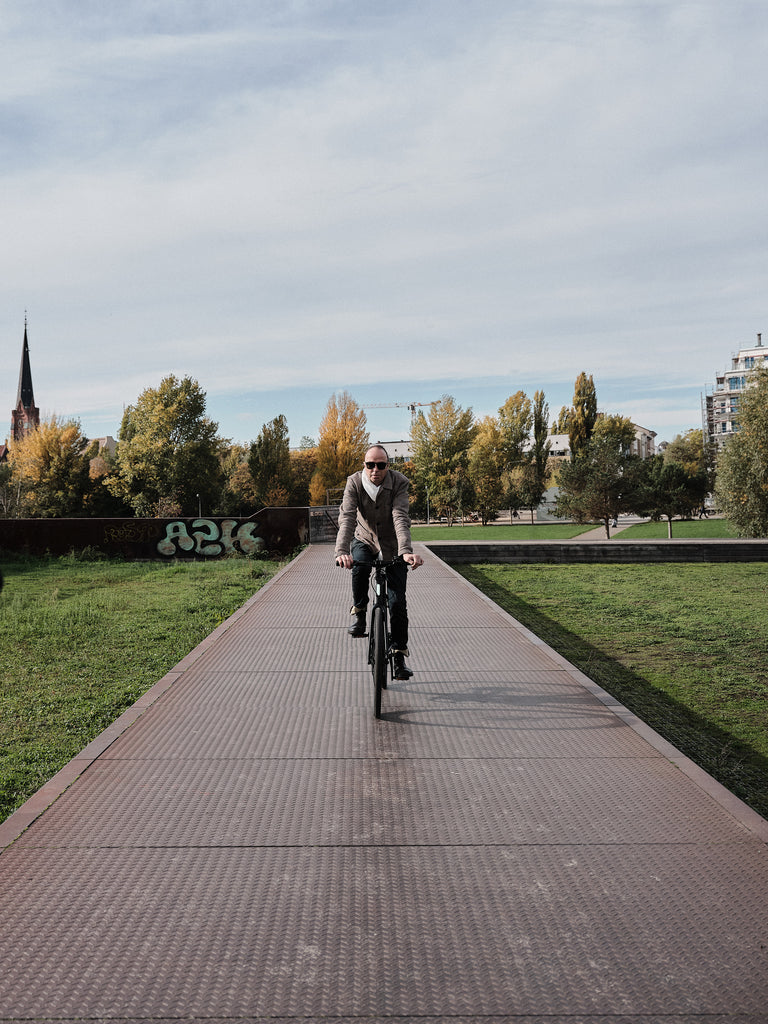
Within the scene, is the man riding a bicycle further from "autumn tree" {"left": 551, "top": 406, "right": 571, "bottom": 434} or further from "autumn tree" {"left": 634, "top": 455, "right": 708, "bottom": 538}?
"autumn tree" {"left": 551, "top": 406, "right": 571, "bottom": 434}

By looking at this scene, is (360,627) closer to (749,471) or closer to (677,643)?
(677,643)

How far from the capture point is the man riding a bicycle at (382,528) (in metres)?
5.98

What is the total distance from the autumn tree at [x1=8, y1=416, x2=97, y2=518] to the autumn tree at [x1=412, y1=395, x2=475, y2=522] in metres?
24.4

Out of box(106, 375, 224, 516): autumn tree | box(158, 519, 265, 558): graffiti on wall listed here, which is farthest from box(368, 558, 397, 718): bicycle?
box(106, 375, 224, 516): autumn tree

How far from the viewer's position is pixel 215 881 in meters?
3.27

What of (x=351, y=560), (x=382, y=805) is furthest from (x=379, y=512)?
(x=382, y=805)

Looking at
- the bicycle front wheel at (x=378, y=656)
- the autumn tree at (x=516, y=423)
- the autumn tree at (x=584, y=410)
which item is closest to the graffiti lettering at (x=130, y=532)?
the bicycle front wheel at (x=378, y=656)

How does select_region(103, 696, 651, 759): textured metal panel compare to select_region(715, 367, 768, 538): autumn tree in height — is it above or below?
below

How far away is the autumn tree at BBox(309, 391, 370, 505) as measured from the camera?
198 feet

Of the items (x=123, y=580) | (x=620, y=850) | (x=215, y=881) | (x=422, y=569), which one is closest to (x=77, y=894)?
(x=215, y=881)

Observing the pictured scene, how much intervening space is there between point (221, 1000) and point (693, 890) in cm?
179

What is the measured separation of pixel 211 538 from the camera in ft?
79.0

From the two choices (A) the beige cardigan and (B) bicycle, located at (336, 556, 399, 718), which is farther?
(A) the beige cardigan

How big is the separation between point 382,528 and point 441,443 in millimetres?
57704
